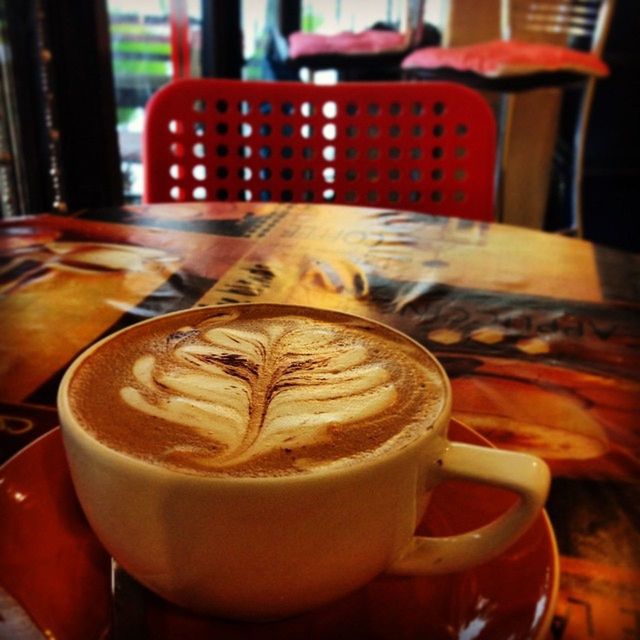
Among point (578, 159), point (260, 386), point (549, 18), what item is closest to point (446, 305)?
point (260, 386)

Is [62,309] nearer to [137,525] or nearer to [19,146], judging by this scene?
[137,525]

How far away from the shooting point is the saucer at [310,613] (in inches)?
11.8

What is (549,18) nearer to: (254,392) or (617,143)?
(617,143)

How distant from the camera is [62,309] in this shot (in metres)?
0.61

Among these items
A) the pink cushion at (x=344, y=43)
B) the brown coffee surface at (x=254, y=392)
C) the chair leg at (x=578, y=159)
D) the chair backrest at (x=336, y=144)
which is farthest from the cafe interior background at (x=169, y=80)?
the brown coffee surface at (x=254, y=392)

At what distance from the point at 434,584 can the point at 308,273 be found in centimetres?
43

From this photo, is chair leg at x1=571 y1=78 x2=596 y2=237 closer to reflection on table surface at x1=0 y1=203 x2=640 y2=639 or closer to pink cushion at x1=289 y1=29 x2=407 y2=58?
pink cushion at x1=289 y1=29 x2=407 y2=58

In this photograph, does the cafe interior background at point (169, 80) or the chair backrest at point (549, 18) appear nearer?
the cafe interior background at point (169, 80)

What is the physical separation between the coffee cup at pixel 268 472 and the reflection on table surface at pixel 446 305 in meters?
0.08

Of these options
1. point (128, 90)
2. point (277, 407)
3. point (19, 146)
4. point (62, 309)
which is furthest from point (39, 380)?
point (128, 90)

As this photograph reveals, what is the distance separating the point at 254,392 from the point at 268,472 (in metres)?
0.08

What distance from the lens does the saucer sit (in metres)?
0.30

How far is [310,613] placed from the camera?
1.03 feet

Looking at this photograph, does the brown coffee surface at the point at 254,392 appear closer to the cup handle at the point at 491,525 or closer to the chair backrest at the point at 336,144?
the cup handle at the point at 491,525
